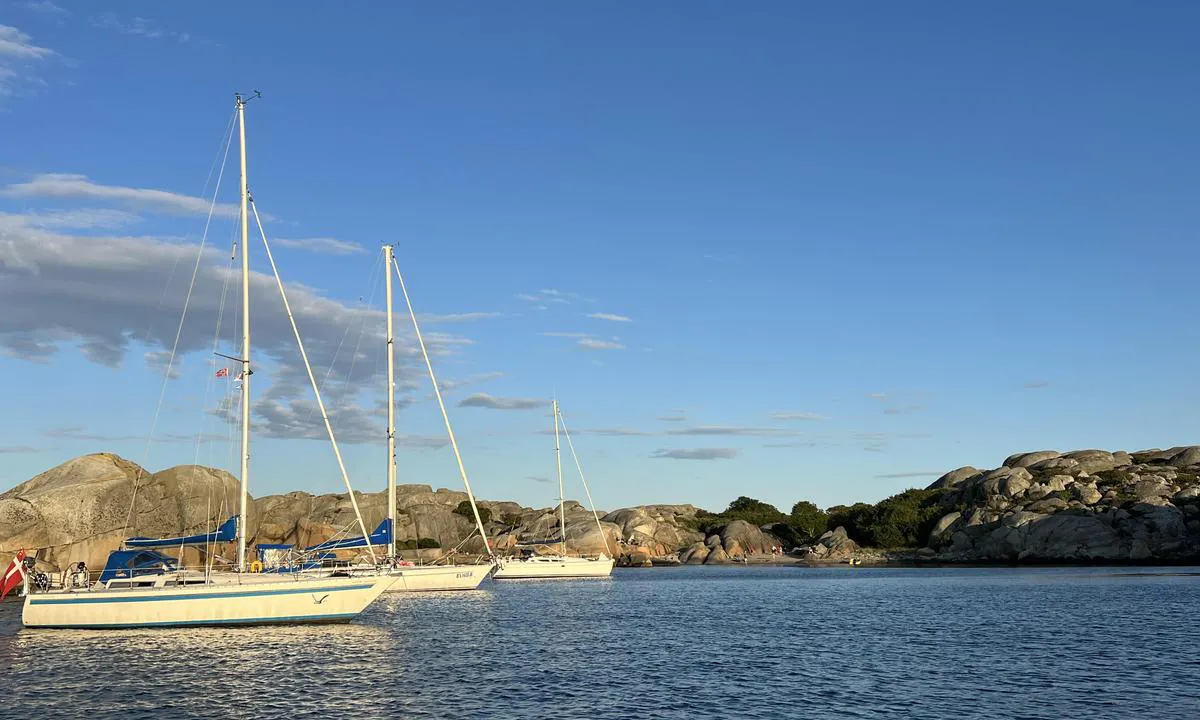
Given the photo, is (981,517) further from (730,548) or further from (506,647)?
(506,647)

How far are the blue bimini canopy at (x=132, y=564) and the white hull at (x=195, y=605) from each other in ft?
5.41

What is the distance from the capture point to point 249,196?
162 feet

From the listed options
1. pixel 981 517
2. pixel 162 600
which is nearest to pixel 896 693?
pixel 162 600

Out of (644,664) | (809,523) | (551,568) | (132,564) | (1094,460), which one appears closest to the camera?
(644,664)

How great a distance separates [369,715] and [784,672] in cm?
1602

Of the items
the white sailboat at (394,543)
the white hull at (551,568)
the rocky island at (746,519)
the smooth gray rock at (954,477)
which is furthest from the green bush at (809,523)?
the white sailboat at (394,543)

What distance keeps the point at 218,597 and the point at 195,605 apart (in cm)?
118

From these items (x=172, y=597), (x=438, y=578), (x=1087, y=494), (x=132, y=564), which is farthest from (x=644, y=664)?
(x=1087, y=494)

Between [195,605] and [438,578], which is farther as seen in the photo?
[438,578]

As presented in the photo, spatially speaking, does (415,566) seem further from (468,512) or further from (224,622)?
(468,512)

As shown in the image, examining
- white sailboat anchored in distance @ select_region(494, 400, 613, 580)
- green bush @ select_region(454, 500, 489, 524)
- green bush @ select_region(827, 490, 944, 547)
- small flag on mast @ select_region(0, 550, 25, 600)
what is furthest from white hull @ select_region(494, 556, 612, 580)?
green bush @ select_region(827, 490, 944, 547)

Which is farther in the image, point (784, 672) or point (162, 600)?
point (162, 600)

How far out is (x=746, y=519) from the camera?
17975 cm

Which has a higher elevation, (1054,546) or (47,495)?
(47,495)
